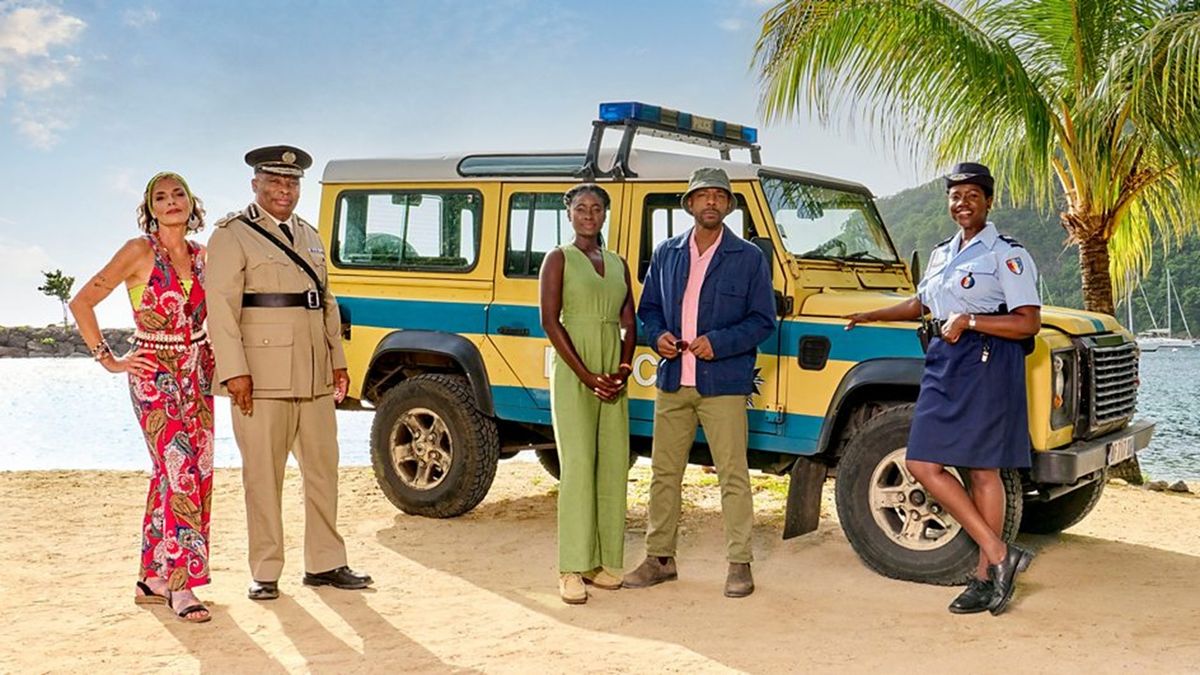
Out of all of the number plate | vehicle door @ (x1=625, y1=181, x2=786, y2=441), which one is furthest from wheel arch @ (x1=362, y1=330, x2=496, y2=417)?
the number plate

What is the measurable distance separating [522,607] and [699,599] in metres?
0.87

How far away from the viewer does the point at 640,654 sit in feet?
16.2

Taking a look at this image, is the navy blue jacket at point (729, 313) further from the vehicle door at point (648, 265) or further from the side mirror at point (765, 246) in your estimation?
the vehicle door at point (648, 265)

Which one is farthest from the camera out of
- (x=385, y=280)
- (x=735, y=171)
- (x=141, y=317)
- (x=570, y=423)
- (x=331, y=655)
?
(x=385, y=280)

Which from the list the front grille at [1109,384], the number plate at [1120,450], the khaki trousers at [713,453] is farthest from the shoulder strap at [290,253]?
the number plate at [1120,450]

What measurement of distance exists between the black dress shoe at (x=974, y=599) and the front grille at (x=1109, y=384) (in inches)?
47.1

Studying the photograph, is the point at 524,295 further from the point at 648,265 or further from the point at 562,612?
the point at 562,612

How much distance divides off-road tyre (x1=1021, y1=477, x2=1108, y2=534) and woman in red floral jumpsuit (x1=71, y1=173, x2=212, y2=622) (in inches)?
192

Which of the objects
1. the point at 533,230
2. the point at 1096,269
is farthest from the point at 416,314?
the point at 1096,269

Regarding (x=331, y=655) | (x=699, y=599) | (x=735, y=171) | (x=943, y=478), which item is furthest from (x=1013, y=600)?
(x=331, y=655)

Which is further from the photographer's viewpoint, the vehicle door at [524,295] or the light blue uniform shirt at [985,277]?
the vehicle door at [524,295]

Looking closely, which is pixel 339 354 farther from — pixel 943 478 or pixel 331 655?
pixel 943 478

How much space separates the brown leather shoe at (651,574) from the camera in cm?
602

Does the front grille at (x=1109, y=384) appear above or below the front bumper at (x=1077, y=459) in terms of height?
above
